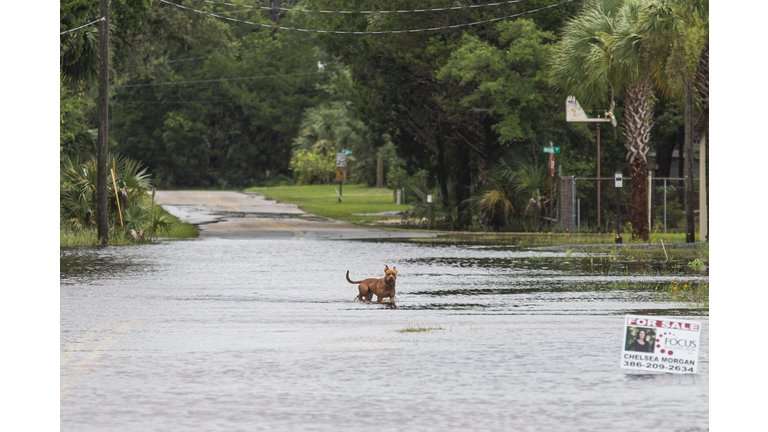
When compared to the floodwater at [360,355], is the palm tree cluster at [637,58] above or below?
above

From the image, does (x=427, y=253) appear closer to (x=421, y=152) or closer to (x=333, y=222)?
(x=333, y=222)

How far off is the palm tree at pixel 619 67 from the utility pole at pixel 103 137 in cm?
1261

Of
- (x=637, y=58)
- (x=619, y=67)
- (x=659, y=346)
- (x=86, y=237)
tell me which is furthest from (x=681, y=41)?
(x=86, y=237)

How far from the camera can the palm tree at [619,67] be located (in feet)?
80.6

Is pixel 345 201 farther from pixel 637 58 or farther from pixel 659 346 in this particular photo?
pixel 659 346

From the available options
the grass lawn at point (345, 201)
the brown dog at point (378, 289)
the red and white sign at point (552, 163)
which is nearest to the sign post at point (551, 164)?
the red and white sign at point (552, 163)

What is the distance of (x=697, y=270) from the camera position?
18031 mm

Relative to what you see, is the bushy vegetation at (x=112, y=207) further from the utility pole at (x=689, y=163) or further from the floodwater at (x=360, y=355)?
the utility pole at (x=689, y=163)

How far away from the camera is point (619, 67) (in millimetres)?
25578

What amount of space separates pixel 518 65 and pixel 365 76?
9.08m

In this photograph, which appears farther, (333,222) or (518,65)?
(333,222)

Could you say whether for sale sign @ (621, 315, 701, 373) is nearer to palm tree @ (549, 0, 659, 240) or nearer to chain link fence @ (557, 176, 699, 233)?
palm tree @ (549, 0, 659, 240)

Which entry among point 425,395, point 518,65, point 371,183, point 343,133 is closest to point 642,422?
point 425,395

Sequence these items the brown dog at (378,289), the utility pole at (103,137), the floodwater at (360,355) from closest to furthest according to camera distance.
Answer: the floodwater at (360,355) < the brown dog at (378,289) < the utility pole at (103,137)
